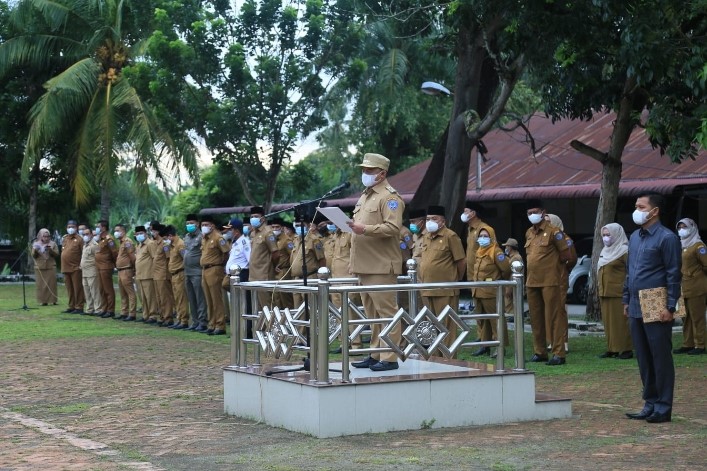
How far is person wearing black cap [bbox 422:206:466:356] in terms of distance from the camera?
15.2 m

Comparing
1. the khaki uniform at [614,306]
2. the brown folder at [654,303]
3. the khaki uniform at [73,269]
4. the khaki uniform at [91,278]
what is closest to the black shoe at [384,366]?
the brown folder at [654,303]

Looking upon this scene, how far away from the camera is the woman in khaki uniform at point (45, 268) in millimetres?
29359

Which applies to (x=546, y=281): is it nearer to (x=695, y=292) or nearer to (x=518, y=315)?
(x=695, y=292)

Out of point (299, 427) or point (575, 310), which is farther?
point (575, 310)

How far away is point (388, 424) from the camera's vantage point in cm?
977

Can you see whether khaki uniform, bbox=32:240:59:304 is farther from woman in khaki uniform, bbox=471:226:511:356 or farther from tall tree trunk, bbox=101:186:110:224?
woman in khaki uniform, bbox=471:226:511:356

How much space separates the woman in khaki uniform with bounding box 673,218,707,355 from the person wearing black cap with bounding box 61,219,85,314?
48.4 ft

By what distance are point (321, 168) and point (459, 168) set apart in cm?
3030

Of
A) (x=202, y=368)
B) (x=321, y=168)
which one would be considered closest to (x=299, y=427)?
(x=202, y=368)

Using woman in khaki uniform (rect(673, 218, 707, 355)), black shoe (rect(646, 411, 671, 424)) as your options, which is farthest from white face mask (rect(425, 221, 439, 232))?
black shoe (rect(646, 411, 671, 424))

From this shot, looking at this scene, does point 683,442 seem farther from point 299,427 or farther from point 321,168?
point 321,168

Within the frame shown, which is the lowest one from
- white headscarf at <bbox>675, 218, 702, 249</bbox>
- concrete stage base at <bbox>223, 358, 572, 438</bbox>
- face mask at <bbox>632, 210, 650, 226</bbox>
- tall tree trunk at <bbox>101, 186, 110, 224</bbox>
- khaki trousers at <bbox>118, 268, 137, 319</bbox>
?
concrete stage base at <bbox>223, 358, 572, 438</bbox>

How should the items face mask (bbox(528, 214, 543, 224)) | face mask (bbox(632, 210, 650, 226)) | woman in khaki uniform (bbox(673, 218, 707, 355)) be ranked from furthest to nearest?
1. woman in khaki uniform (bbox(673, 218, 707, 355))
2. face mask (bbox(528, 214, 543, 224))
3. face mask (bbox(632, 210, 650, 226))

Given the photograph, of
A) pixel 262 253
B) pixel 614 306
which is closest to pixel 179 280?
pixel 262 253
